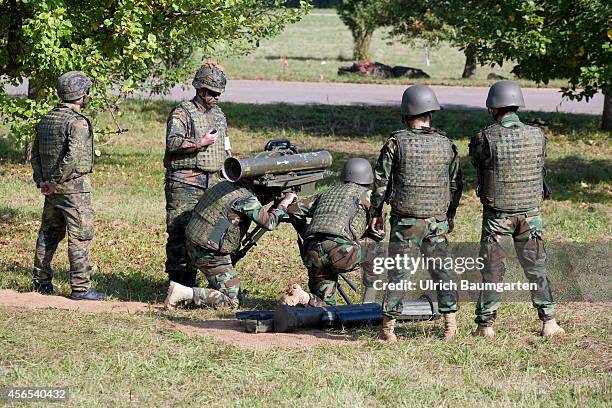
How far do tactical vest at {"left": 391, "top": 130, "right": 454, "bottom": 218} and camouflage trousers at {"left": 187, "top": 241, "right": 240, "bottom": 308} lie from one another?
6.52 ft

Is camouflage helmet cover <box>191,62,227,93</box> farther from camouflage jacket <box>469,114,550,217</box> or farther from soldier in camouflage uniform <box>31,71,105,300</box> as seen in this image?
camouflage jacket <box>469,114,550,217</box>

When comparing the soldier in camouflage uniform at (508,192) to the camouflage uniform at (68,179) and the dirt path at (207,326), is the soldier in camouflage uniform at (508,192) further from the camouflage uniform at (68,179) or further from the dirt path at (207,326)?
the camouflage uniform at (68,179)

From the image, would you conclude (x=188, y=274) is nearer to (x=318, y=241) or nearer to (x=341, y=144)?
(x=318, y=241)

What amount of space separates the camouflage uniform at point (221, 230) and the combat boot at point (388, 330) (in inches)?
54.7

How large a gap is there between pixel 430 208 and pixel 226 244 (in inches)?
79.7

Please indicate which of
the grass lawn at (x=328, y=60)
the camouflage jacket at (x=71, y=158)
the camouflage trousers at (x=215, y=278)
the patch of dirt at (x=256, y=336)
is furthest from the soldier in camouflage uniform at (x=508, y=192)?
the grass lawn at (x=328, y=60)

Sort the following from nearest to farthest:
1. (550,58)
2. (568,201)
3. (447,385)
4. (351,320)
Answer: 1. (447,385)
2. (351,320)
3. (568,201)
4. (550,58)

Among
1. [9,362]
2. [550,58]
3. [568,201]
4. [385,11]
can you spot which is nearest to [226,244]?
[9,362]

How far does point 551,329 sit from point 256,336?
86.5 inches

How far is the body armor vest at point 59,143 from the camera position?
9086 millimetres

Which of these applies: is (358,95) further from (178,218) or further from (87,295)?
(87,295)

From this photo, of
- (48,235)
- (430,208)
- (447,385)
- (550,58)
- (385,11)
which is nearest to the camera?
(447,385)

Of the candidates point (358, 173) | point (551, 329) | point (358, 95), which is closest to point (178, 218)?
point (358, 173)

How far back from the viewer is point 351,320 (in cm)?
823
